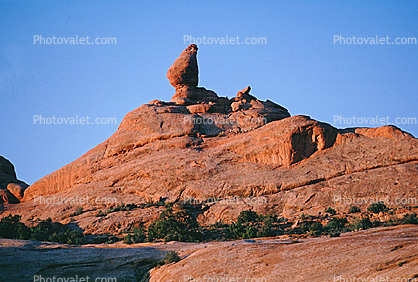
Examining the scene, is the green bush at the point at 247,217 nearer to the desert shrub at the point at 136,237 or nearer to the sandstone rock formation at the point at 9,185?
the desert shrub at the point at 136,237

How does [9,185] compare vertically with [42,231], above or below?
above

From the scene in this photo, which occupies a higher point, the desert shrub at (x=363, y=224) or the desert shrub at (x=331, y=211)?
the desert shrub at (x=331, y=211)

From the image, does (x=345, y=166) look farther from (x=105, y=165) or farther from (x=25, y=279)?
(x=25, y=279)

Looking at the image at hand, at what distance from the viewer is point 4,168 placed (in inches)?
2562

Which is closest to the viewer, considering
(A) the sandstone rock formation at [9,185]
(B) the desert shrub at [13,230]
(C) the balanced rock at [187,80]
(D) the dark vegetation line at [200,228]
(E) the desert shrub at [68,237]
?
(D) the dark vegetation line at [200,228]

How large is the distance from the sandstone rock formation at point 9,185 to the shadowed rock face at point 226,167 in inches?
68.8

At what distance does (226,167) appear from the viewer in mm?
49438

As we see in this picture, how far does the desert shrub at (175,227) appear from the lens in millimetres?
37062

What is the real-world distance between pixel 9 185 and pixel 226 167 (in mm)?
27753

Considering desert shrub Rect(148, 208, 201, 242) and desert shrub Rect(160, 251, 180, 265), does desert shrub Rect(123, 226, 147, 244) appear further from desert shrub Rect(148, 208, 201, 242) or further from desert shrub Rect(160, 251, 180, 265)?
desert shrub Rect(160, 251, 180, 265)

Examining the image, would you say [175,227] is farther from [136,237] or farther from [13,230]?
[13,230]

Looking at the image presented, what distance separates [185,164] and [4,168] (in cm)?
2706

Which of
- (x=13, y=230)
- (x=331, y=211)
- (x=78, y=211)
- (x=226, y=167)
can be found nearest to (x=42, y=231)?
(x=13, y=230)

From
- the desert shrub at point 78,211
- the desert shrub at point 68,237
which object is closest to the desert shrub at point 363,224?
the desert shrub at point 68,237
